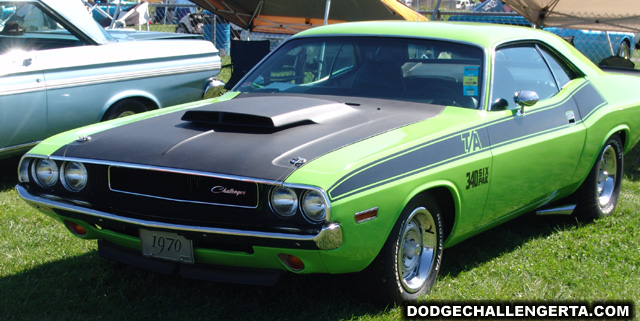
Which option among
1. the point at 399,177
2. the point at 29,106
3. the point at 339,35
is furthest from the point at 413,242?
the point at 29,106

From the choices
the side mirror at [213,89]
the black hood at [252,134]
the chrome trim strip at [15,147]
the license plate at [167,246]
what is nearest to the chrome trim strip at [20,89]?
the chrome trim strip at [15,147]

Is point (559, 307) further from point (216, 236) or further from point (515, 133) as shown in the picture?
point (216, 236)

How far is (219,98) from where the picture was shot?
4.72 metres

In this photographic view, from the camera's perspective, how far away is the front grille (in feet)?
10.4

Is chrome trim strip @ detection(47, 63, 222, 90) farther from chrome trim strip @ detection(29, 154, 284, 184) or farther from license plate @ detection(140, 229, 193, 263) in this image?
license plate @ detection(140, 229, 193, 263)

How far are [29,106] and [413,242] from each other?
3.61 metres

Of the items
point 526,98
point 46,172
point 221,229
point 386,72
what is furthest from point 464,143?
point 46,172

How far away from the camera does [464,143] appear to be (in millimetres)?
3797

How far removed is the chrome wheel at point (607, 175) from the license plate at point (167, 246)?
3310 mm

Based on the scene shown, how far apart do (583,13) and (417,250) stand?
7.60 meters

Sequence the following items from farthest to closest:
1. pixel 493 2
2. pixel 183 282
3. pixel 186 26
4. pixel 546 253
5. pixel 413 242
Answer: pixel 493 2 < pixel 186 26 < pixel 546 253 < pixel 183 282 < pixel 413 242

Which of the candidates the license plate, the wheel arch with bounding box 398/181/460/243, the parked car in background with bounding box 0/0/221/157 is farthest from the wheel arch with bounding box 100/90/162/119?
the wheel arch with bounding box 398/181/460/243

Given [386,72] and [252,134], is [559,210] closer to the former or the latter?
[386,72]

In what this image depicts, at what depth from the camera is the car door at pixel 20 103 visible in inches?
222
